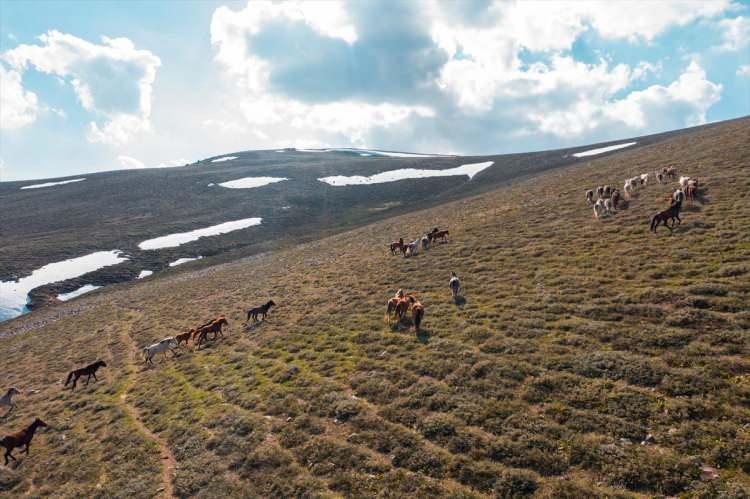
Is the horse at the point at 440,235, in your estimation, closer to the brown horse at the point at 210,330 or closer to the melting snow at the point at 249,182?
the brown horse at the point at 210,330

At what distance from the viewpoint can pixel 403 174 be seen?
116000mm

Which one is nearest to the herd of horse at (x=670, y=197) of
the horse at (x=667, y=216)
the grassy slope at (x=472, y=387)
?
the horse at (x=667, y=216)

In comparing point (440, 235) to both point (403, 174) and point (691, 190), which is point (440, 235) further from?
point (403, 174)

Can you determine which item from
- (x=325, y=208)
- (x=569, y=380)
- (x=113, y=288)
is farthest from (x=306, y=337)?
(x=325, y=208)

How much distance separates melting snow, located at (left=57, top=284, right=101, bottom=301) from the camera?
166ft

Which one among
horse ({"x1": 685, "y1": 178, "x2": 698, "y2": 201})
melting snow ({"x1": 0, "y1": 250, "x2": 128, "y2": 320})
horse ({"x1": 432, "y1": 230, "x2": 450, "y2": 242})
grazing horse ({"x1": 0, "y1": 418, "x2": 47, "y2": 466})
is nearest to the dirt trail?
grazing horse ({"x1": 0, "y1": 418, "x2": 47, "y2": 466})

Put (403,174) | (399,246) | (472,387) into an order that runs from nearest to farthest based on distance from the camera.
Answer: (472,387) < (399,246) < (403,174)

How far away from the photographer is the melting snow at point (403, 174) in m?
108

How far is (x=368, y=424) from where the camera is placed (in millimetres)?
12633

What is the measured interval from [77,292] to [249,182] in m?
68.9

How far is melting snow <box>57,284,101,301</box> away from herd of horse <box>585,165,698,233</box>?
59349 millimetres

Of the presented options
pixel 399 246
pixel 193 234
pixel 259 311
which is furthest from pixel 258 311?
pixel 193 234

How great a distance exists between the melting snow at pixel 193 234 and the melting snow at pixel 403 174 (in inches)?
1441

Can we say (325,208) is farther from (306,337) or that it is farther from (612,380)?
(612,380)
